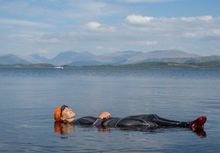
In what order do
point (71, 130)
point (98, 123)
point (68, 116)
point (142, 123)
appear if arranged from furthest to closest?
point (68, 116), point (98, 123), point (71, 130), point (142, 123)

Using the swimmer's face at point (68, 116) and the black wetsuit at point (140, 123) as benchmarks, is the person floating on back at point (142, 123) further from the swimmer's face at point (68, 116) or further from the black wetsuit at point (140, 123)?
the swimmer's face at point (68, 116)

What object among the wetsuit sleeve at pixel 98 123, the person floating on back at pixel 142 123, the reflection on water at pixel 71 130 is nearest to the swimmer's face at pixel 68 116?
the reflection on water at pixel 71 130

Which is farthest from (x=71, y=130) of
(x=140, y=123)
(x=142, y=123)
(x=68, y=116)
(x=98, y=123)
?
(x=142, y=123)

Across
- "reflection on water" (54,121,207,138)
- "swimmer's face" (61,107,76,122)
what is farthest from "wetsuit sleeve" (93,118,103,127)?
"swimmer's face" (61,107,76,122)

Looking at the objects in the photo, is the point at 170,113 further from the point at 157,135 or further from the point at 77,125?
the point at 157,135

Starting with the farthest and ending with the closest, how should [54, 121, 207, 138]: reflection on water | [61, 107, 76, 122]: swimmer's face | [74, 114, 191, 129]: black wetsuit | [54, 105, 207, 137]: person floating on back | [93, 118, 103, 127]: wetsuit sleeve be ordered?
1. [61, 107, 76, 122]: swimmer's face
2. [93, 118, 103, 127]: wetsuit sleeve
3. [74, 114, 191, 129]: black wetsuit
4. [54, 105, 207, 137]: person floating on back
5. [54, 121, 207, 138]: reflection on water

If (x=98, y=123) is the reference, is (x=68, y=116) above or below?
above

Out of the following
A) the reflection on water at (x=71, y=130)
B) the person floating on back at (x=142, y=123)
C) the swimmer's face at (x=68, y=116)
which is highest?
the swimmer's face at (x=68, y=116)

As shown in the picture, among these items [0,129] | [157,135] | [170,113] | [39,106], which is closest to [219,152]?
[157,135]

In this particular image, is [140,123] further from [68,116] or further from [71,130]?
[68,116]

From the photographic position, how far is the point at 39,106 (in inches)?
1467

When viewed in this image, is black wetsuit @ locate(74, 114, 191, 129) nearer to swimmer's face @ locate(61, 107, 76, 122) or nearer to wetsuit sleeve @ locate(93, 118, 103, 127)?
wetsuit sleeve @ locate(93, 118, 103, 127)

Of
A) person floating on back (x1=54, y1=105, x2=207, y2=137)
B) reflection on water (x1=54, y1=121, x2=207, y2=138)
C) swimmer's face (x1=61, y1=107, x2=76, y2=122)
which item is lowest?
reflection on water (x1=54, y1=121, x2=207, y2=138)

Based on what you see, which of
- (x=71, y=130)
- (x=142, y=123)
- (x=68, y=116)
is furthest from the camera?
(x=68, y=116)
